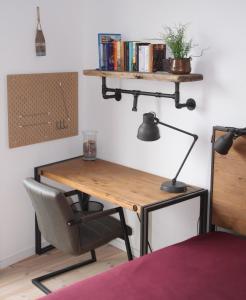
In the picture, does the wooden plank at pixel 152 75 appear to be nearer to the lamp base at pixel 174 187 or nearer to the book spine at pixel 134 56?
the book spine at pixel 134 56

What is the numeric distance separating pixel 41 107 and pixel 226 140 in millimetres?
1529

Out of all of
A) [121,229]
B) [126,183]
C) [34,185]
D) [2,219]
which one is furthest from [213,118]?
[2,219]

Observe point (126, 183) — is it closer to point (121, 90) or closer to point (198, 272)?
point (121, 90)

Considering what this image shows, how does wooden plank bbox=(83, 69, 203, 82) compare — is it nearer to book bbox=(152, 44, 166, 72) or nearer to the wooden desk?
book bbox=(152, 44, 166, 72)

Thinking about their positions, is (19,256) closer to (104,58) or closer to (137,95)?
(137,95)

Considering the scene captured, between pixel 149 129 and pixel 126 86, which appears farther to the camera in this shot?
pixel 126 86

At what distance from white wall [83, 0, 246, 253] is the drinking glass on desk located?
0.08 meters

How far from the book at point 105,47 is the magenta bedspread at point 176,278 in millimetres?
1444

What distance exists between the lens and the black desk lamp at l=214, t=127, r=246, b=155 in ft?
8.73

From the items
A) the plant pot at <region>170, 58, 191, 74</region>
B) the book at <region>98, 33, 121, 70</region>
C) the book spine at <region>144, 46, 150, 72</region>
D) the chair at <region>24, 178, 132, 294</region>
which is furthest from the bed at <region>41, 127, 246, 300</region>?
the book at <region>98, 33, 121, 70</region>

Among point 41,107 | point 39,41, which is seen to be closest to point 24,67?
point 39,41

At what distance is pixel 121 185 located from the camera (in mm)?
3162

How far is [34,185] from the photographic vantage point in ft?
9.46

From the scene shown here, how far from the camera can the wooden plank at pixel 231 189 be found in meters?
2.79
